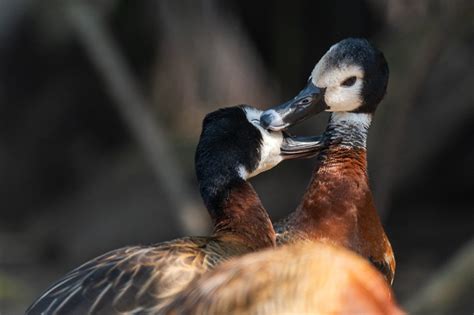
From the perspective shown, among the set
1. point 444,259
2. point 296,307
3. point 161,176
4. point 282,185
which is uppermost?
point 296,307

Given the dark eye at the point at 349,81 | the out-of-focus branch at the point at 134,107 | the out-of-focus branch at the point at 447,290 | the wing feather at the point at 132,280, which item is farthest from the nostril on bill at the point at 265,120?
the out-of-focus branch at the point at 134,107

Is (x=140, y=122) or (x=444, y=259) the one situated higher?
(x=140, y=122)

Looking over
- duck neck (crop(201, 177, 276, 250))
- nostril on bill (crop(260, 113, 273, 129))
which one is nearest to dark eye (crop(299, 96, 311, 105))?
nostril on bill (crop(260, 113, 273, 129))

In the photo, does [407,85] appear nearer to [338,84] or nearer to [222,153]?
[338,84]

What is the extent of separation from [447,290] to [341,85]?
360cm

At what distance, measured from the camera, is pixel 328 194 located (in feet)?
19.3

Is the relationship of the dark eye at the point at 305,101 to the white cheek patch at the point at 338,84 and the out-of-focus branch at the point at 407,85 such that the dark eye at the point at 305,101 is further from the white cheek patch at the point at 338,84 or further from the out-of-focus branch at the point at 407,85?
the out-of-focus branch at the point at 407,85

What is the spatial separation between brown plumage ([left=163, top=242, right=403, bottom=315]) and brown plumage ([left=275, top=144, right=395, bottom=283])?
2.07m

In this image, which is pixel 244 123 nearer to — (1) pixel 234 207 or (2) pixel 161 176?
(1) pixel 234 207

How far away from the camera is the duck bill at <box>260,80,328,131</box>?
5965 mm

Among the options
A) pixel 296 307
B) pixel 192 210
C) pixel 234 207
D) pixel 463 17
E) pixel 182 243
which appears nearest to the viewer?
pixel 296 307

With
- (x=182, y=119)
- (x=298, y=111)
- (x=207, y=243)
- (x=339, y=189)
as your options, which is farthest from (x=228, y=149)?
(x=182, y=119)

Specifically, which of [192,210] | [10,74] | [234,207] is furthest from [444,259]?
[234,207]

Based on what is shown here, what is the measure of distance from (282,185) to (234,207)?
582cm
